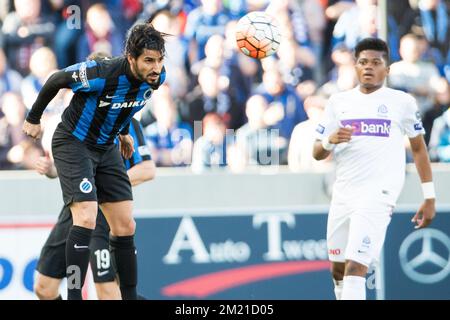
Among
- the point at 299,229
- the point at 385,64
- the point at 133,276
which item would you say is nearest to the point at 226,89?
the point at 299,229

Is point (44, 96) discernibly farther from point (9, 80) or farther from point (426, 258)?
point (426, 258)

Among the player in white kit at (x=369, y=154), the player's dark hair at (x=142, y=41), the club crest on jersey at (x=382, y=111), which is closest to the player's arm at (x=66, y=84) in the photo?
the player's dark hair at (x=142, y=41)

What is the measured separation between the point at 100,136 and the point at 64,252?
113 cm

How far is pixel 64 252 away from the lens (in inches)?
318

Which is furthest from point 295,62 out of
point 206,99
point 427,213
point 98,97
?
point 98,97

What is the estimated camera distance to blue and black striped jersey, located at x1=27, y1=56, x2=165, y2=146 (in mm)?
7148

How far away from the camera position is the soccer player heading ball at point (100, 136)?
7.11 meters

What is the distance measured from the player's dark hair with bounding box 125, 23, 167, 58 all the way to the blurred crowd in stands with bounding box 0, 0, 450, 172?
2.59m

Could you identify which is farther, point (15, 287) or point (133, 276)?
point (15, 287)

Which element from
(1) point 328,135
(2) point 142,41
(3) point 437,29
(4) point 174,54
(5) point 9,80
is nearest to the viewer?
(2) point 142,41

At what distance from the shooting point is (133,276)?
7512mm

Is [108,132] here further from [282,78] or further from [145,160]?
[282,78]

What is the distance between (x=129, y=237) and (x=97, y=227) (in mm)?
763

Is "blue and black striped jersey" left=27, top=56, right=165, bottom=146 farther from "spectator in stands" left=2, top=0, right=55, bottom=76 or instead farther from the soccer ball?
"spectator in stands" left=2, top=0, right=55, bottom=76
